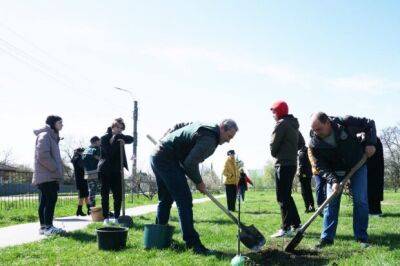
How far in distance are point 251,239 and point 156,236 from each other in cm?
123

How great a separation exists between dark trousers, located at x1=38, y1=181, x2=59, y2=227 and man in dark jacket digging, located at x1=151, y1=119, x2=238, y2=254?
242cm

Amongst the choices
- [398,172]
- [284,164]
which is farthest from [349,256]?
[398,172]

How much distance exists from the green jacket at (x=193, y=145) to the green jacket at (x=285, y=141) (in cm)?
175

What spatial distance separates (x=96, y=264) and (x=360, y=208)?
3242 millimetres

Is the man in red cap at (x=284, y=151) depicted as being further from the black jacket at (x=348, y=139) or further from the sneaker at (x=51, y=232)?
the sneaker at (x=51, y=232)

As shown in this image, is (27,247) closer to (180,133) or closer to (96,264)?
(96,264)

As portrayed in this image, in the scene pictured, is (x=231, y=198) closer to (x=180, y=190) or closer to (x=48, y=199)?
(x=48, y=199)

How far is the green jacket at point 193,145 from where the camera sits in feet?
17.7

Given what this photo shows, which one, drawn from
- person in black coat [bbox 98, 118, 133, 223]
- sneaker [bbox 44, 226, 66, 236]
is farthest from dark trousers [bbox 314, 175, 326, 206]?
sneaker [bbox 44, 226, 66, 236]

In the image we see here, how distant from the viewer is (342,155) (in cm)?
600

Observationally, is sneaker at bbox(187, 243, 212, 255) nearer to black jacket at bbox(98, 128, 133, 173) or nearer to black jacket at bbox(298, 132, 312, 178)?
black jacket at bbox(98, 128, 133, 173)

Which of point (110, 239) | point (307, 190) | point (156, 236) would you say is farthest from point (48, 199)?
point (307, 190)

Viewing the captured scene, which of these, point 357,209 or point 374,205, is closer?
point 357,209

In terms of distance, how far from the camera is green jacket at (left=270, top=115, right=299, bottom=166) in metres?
7.12
